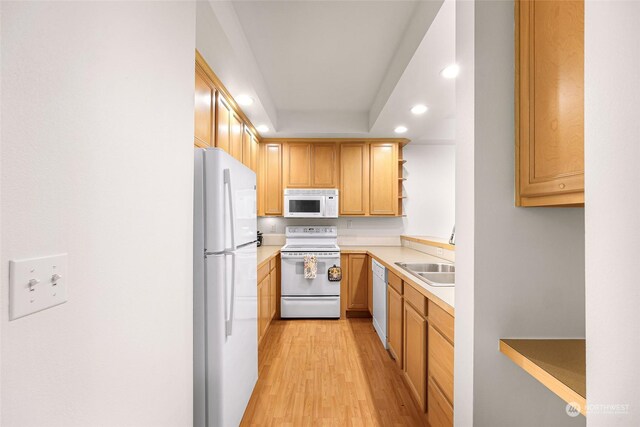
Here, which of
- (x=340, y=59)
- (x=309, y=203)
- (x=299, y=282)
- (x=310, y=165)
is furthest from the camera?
(x=310, y=165)

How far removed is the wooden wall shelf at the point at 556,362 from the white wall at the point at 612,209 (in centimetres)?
27

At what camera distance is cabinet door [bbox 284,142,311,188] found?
13.7 feet

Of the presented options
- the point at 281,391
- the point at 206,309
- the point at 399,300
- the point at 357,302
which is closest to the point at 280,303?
the point at 357,302

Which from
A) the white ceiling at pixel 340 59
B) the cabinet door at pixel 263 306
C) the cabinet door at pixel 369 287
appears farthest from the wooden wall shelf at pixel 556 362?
the cabinet door at pixel 369 287

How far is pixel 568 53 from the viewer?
90 centimetres

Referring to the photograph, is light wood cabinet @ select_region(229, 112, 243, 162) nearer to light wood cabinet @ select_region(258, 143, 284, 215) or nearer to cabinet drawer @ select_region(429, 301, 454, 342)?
light wood cabinet @ select_region(258, 143, 284, 215)

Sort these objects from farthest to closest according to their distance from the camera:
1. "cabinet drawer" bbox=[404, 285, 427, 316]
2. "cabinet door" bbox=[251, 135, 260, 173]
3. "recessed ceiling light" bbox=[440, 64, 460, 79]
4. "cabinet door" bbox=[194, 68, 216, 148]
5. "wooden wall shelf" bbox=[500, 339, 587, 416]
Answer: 1. "cabinet door" bbox=[251, 135, 260, 173]
2. "recessed ceiling light" bbox=[440, 64, 460, 79]
3. "cabinet door" bbox=[194, 68, 216, 148]
4. "cabinet drawer" bbox=[404, 285, 427, 316]
5. "wooden wall shelf" bbox=[500, 339, 587, 416]

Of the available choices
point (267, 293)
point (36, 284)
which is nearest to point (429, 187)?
point (267, 293)

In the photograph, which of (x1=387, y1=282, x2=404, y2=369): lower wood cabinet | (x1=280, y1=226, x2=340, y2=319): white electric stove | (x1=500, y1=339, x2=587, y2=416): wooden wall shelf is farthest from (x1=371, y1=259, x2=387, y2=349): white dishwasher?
(x1=500, y1=339, x2=587, y2=416): wooden wall shelf

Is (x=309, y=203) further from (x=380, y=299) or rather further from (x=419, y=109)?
(x=419, y=109)

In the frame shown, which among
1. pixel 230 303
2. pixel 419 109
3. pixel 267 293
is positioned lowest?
pixel 267 293

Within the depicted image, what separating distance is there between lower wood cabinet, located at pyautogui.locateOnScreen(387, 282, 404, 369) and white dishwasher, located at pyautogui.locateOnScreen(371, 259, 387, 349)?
0.12 m

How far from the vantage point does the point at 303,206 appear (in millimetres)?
4062

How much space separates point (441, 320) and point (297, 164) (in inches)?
120
